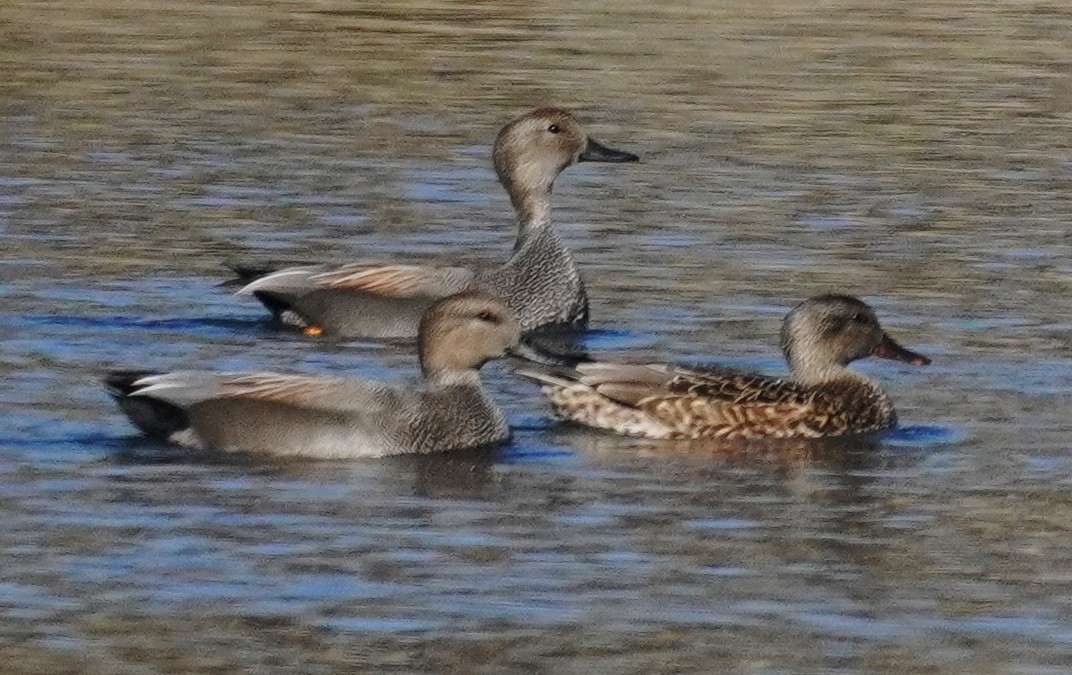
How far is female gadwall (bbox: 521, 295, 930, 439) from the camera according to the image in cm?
1238

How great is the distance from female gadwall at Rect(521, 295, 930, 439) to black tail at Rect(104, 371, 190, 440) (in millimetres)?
1621

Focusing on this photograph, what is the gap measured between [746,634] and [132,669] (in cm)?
189

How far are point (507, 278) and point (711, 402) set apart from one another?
330cm

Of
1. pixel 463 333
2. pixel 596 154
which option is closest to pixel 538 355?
pixel 463 333

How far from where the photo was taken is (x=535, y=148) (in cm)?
1620

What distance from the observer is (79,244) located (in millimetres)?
16594

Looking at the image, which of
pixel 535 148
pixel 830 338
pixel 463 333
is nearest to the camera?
pixel 463 333

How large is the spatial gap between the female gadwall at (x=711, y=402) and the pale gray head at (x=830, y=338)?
1.8 inches

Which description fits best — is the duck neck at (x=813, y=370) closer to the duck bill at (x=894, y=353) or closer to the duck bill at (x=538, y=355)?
the duck bill at (x=894, y=353)

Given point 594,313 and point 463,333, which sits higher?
point 463,333

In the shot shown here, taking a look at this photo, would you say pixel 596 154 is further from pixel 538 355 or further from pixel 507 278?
pixel 538 355

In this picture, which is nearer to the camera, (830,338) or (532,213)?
(830,338)

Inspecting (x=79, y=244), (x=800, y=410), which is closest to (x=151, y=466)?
(x=800, y=410)

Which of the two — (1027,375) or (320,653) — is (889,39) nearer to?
(1027,375)
